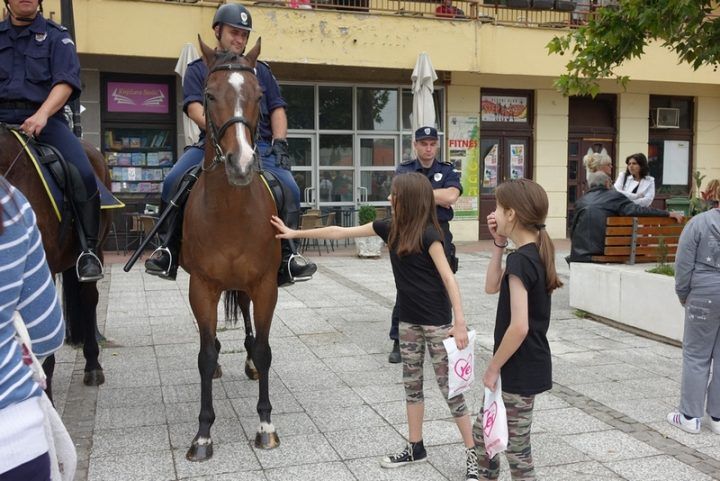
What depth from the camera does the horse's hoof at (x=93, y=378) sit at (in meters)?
5.97

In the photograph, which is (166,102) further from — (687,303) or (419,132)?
(687,303)

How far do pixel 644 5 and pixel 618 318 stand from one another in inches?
146

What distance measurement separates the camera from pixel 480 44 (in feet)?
53.1

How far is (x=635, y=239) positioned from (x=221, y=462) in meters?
6.50

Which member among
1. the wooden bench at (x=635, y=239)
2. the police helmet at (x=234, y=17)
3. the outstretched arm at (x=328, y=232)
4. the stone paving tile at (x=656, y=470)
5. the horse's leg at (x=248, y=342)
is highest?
the police helmet at (x=234, y=17)

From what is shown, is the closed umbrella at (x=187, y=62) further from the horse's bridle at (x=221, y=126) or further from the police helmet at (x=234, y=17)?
the horse's bridle at (x=221, y=126)

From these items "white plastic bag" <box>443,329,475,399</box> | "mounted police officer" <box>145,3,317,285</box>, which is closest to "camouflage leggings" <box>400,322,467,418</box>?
"white plastic bag" <box>443,329,475,399</box>

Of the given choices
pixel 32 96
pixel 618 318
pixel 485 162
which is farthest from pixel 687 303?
pixel 485 162

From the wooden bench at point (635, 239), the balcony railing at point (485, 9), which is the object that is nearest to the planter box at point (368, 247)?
the balcony railing at point (485, 9)

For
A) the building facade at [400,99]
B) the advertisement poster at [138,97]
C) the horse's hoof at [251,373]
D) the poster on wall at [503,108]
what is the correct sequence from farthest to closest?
1. the poster on wall at [503,108]
2. the advertisement poster at [138,97]
3. the building facade at [400,99]
4. the horse's hoof at [251,373]

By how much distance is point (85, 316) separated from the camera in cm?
628

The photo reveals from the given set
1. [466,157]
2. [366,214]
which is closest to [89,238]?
[366,214]

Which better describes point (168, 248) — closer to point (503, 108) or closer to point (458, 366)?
point (458, 366)

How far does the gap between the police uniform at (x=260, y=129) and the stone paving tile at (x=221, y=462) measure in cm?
191
